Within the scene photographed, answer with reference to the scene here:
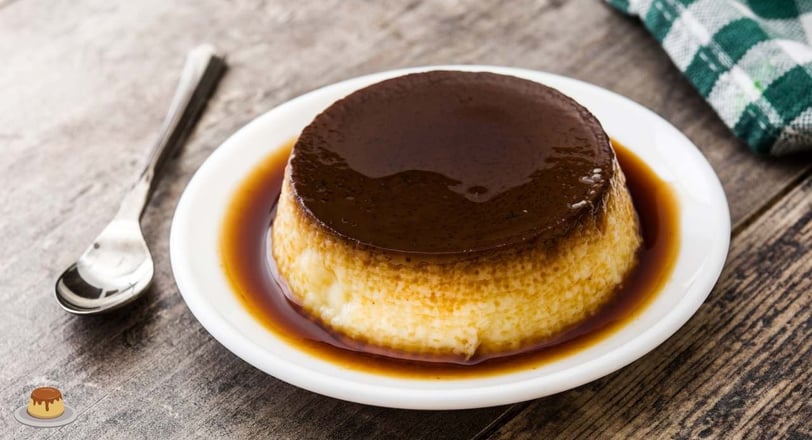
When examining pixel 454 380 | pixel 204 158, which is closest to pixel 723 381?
pixel 454 380

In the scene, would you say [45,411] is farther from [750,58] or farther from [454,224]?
[750,58]

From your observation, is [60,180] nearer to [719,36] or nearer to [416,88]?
[416,88]

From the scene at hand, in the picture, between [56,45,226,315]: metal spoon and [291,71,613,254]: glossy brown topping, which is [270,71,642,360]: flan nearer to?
[291,71,613,254]: glossy brown topping

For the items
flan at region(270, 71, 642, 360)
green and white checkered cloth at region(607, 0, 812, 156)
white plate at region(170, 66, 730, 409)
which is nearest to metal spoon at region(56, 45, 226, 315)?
white plate at region(170, 66, 730, 409)

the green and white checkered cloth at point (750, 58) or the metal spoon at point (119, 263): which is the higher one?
the green and white checkered cloth at point (750, 58)

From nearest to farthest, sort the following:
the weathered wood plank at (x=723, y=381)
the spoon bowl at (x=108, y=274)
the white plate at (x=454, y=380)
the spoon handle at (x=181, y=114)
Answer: the white plate at (x=454, y=380), the weathered wood plank at (x=723, y=381), the spoon bowl at (x=108, y=274), the spoon handle at (x=181, y=114)

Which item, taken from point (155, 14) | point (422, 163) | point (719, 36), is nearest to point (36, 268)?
point (422, 163)

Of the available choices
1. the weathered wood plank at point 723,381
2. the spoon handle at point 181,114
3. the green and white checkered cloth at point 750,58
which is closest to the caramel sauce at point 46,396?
the spoon handle at point 181,114

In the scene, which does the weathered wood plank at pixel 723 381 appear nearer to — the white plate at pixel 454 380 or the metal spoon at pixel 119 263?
the white plate at pixel 454 380
